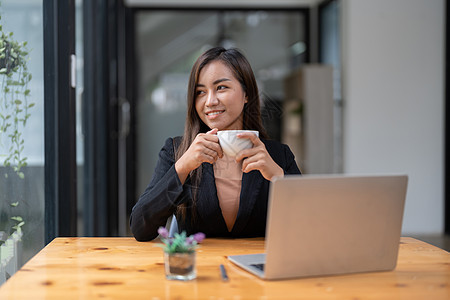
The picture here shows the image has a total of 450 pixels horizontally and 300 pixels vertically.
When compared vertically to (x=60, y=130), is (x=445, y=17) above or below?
above

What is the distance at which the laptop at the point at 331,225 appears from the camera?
92cm

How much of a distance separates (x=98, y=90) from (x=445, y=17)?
10.9ft

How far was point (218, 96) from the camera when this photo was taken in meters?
1.60

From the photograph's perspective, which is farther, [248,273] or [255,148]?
[255,148]

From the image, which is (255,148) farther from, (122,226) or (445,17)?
(445,17)

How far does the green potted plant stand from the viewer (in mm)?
1468

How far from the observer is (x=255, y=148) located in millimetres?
1266

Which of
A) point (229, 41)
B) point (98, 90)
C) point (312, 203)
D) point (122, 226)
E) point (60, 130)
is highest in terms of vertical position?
point (229, 41)

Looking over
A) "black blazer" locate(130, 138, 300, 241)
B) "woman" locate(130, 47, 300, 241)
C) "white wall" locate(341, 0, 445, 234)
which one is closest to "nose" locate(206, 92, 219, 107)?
"woman" locate(130, 47, 300, 241)

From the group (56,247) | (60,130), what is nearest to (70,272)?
(56,247)

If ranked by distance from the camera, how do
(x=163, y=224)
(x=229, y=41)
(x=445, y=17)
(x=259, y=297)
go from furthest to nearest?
1. (x=229, y=41)
2. (x=445, y=17)
3. (x=163, y=224)
4. (x=259, y=297)

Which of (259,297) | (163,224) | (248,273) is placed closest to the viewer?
(259,297)

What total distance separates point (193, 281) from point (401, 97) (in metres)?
4.29

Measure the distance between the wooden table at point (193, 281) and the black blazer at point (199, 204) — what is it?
19cm
